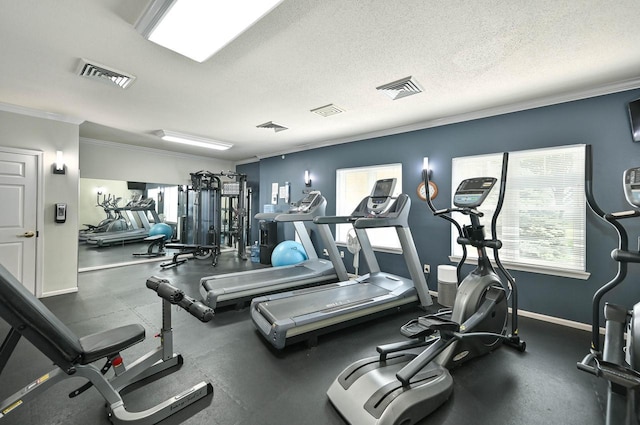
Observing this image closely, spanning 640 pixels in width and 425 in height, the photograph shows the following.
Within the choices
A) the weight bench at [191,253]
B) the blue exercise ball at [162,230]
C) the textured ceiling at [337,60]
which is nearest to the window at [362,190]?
the textured ceiling at [337,60]

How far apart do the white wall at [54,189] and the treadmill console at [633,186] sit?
658 cm

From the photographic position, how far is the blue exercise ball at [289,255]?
18.1 ft

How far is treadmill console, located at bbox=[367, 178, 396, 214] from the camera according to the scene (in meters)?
3.66

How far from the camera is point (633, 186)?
6.47 ft

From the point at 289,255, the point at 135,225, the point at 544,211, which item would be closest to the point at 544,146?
the point at 544,211

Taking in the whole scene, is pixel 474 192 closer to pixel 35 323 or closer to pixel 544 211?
pixel 544 211

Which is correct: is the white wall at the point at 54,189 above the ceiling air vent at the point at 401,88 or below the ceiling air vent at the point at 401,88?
below

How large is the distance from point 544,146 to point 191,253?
710 centimetres

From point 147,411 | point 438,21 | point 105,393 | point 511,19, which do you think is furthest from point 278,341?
point 511,19

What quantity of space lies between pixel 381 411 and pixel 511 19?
282 cm

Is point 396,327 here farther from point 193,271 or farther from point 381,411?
point 193,271

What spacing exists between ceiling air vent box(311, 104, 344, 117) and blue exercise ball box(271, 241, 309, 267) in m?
2.78

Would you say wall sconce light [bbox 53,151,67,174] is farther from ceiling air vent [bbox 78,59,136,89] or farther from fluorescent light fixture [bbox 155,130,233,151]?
ceiling air vent [bbox 78,59,136,89]

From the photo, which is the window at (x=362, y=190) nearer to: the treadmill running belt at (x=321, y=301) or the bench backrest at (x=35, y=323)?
the treadmill running belt at (x=321, y=301)
